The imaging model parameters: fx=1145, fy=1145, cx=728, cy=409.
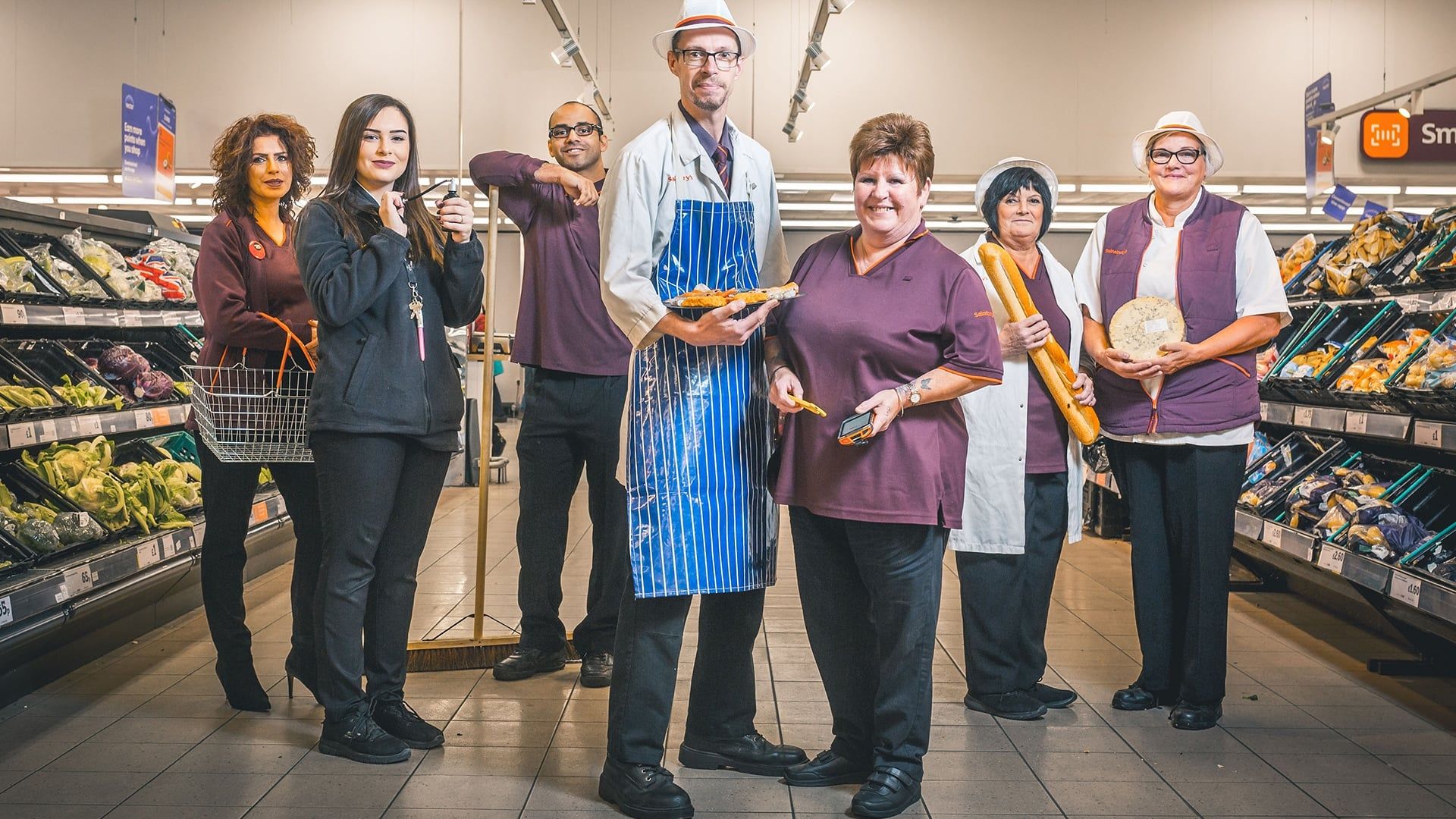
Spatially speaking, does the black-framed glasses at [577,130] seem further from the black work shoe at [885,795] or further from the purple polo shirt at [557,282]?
the black work shoe at [885,795]

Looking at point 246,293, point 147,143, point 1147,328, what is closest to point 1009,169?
point 1147,328

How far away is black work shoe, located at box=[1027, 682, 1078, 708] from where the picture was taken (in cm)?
343

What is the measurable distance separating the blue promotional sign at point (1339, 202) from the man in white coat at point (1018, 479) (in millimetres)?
4869

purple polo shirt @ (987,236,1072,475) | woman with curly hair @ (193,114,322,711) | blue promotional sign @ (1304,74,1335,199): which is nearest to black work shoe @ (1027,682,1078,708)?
purple polo shirt @ (987,236,1072,475)

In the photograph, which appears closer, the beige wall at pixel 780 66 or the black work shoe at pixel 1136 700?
the black work shoe at pixel 1136 700

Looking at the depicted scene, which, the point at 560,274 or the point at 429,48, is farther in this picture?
the point at 429,48

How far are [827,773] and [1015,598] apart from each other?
904mm

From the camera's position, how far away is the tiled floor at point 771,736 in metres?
2.61

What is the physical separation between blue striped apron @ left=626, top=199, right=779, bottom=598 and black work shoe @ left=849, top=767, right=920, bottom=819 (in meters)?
0.52

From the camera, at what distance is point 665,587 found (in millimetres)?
2518

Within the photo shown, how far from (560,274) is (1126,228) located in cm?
175

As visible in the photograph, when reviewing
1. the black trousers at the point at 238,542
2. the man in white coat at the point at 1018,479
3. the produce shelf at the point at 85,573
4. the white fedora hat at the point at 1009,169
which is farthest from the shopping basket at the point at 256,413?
the white fedora hat at the point at 1009,169

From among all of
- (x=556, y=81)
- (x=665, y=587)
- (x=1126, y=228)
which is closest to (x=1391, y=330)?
(x=1126, y=228)

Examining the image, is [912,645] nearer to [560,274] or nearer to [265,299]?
[560,274]
